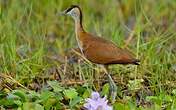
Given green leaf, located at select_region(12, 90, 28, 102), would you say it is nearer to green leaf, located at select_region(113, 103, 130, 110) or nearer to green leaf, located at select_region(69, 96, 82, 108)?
green leaf, located at select_region(69, 96, 82, 108)

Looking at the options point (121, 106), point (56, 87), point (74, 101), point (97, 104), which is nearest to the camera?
point (97, 104)

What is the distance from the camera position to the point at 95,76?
6.79 metres

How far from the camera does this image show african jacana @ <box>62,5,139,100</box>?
6105mm

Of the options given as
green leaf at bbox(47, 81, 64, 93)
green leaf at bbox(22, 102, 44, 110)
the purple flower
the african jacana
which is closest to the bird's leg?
the african jacana

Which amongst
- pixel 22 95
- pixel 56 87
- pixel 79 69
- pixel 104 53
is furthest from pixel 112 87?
pixel 22 95

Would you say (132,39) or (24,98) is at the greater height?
(132,39)

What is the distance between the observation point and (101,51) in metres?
6.25

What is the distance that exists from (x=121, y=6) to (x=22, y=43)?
246 cm

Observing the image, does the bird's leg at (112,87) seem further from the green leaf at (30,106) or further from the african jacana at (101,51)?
the green leaf at (30,106)

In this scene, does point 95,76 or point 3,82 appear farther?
point 95,76

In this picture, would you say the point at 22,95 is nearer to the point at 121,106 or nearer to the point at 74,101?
the point at 74,101

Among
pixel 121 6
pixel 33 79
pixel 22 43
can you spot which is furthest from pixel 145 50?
pixel 121 6

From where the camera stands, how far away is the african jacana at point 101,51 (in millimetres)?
6105

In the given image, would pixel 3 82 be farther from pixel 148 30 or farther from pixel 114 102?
pixel 148 30
